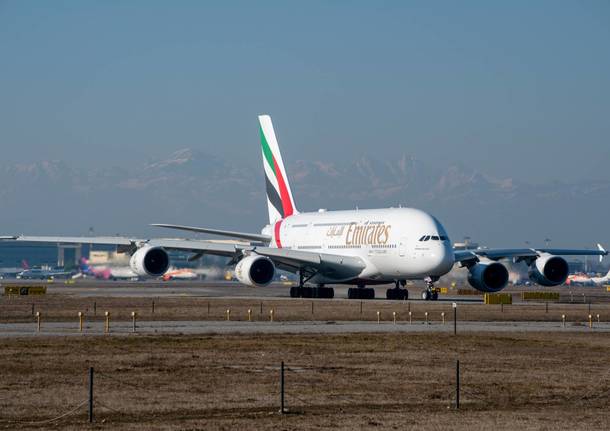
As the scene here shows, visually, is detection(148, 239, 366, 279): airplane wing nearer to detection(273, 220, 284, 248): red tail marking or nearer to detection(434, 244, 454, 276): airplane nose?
detection(434, 244, 454, 276): airplane nose

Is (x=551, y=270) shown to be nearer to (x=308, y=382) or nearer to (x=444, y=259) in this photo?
(x=444, y=259)

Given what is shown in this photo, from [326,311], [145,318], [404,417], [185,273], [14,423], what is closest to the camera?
[14,423]

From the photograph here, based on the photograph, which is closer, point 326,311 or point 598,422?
point 598,422

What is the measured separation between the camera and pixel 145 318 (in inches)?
2265

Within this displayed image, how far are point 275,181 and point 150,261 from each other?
59.0 feet

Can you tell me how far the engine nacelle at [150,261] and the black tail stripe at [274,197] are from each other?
1565 centimetres

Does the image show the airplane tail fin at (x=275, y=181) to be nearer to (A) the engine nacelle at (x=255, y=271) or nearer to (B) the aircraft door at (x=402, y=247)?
(A) the engine nacelle at (x=255, y=271)

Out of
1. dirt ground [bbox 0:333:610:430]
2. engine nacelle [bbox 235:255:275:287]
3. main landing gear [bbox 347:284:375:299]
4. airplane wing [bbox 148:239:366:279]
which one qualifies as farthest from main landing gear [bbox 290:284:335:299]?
dirt ground [bbox 0:333:610:430]

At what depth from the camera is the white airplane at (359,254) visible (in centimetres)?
7319

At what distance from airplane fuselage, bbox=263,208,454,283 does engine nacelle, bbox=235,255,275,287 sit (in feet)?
19.7

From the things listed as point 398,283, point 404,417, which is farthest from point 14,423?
point 398,283

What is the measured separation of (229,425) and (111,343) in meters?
18.3

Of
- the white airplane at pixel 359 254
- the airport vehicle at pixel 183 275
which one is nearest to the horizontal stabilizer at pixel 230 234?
the white airplane at pixel 359 254

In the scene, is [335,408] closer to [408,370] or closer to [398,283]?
[408,370]
